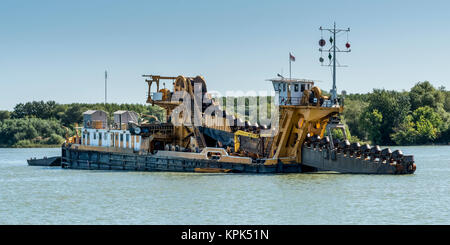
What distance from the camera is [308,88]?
5550cm

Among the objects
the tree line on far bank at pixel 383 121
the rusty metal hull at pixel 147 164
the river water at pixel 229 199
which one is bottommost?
the river water at pixel 229 199

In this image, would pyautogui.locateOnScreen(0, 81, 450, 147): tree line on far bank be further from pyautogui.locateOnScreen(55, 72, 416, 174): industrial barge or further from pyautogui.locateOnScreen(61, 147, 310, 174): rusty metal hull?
pyautogui.locateOnScreen(55, 72, 416, 174): industrial barge

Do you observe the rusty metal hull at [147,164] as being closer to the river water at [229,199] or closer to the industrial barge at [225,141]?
the industrial barge at [225,141]

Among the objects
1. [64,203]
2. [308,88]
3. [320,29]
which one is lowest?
[64,203]

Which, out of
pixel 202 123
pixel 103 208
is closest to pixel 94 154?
pixel 202 123

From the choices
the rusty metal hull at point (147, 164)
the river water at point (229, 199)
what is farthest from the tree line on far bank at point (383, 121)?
the river water at point (229, 199)

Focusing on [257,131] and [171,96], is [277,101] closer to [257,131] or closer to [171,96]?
[257,131]

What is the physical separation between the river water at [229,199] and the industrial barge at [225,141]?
146 cm

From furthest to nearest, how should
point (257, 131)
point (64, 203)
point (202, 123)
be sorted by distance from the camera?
point (202, 123), point (257, 131), point (64, 203)

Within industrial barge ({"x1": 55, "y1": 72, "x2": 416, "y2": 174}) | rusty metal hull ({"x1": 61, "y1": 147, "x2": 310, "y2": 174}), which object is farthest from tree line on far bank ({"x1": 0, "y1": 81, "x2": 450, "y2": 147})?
industrial barge ({"x1": 55, "y1": 72, "x2": 416, "y2": 174})

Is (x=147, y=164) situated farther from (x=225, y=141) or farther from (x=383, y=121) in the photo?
(x=383, y=121)

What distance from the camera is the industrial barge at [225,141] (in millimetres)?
53094

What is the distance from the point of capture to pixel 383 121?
128 metres

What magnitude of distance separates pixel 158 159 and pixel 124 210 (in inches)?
925
